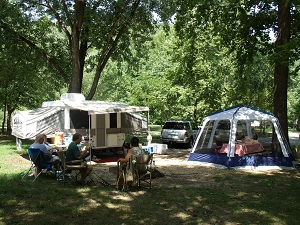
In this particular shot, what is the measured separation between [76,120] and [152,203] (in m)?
6.89

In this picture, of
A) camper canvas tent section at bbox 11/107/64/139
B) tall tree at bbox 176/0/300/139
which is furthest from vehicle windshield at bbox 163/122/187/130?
camper canvas tent section at bbox 11/107/64/139

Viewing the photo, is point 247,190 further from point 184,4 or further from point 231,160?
point 184,4

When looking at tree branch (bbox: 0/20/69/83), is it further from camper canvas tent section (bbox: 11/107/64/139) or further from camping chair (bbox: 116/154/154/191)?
camping chair (bbox: 116/154/154/191)

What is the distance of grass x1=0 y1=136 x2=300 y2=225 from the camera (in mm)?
5246

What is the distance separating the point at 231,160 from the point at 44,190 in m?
5.93

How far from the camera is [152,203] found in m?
6.16

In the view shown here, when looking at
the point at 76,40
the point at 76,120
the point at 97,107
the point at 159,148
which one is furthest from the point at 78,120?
the point at 76,40

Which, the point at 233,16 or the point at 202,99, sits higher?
the point at 233,16

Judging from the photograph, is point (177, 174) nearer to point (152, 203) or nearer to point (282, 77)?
point (152, 203)

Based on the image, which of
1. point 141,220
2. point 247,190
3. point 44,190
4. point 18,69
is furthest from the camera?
point 18,69

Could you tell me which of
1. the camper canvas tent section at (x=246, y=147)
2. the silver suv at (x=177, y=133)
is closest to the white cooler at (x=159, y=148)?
the camper canvas tent section at (x=246, y=147)

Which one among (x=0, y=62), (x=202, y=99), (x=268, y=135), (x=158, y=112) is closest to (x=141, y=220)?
(x=268, y=135)

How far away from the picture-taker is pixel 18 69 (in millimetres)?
20391

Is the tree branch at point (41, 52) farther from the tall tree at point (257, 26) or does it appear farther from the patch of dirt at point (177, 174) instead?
the patch of dirt at point (177, 174)
